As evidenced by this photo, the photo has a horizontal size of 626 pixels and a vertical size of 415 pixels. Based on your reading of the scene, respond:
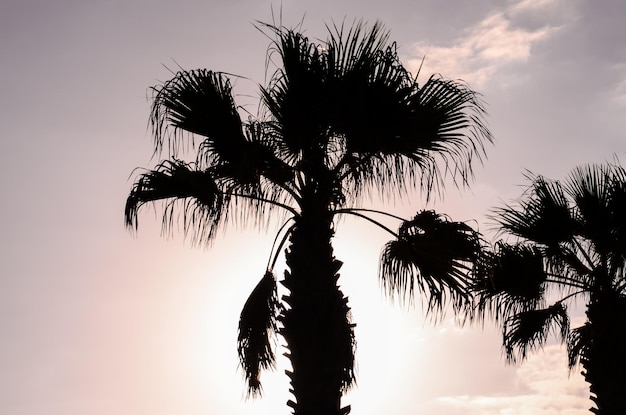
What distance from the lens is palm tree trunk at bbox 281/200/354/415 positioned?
329 inches

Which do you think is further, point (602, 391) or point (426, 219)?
point (602, 391)

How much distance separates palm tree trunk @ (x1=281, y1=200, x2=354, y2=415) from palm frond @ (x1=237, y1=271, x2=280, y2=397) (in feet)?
3.89

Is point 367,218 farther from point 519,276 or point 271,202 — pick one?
point 519,276

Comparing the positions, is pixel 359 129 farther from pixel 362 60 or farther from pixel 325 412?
pixel 325 412

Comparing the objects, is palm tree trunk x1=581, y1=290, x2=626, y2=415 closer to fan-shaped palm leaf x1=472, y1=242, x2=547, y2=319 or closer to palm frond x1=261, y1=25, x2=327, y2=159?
fan-shaped palm leaf x1=472, y1=242, x2=547, y2=319

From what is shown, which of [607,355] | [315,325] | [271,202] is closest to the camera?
[315,325]

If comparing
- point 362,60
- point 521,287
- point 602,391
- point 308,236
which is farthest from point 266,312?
point 602,391

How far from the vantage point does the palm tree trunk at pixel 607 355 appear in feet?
37.5

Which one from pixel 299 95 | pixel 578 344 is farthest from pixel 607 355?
pixel 299 95

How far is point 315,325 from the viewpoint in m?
8.47

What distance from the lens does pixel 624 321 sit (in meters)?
11.5

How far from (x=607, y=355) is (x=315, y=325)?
5610 mm

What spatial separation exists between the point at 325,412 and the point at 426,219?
278 cm

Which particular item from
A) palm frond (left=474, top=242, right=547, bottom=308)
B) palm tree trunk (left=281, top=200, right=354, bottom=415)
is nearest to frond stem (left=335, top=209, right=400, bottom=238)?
palm tree trunk (left=281, top=200, right=354, bottom=415)
